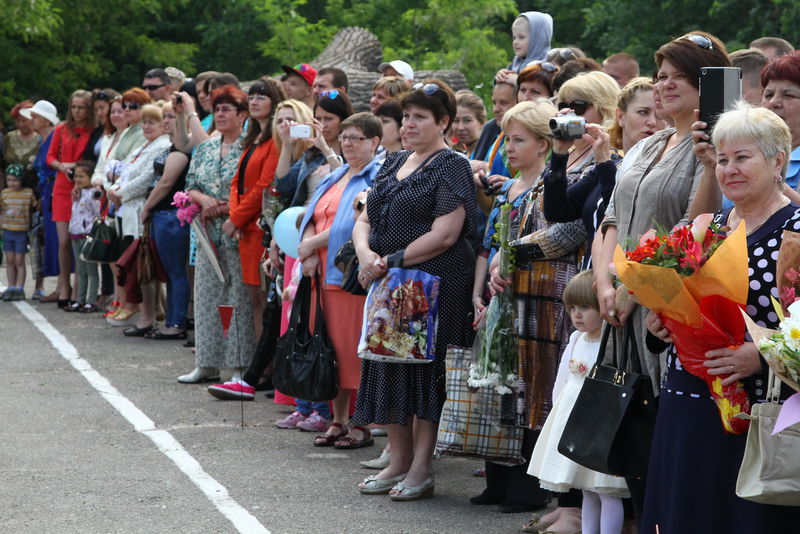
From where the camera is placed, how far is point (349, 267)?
6992 mm

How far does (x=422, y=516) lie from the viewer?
6.11 metres

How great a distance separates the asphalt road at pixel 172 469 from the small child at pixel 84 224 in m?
3.56


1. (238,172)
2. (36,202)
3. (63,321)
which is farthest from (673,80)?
(36,202)

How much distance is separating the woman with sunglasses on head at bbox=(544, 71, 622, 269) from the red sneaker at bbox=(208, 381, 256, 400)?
387cm

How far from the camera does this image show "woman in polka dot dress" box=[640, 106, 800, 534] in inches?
152

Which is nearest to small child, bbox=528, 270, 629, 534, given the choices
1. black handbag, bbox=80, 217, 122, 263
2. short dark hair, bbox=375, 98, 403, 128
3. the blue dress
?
short dark hair, bbox=375, 98, 403, 128

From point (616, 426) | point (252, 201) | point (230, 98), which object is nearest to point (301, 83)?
point (230, 98)

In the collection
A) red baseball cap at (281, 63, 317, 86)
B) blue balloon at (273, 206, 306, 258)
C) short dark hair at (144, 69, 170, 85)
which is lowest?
blue balloon at (273, 206, 306, 258)

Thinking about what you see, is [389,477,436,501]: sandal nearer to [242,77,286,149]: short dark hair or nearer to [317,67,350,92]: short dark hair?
[242,77,286,149]: short dark hair

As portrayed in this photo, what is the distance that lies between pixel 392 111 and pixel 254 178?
1.95 metres

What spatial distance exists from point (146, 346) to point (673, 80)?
780cm

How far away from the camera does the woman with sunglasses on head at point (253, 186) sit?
914 centimetres

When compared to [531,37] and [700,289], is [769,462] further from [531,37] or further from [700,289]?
[531,37]

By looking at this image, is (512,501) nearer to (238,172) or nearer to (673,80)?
(673,80)
